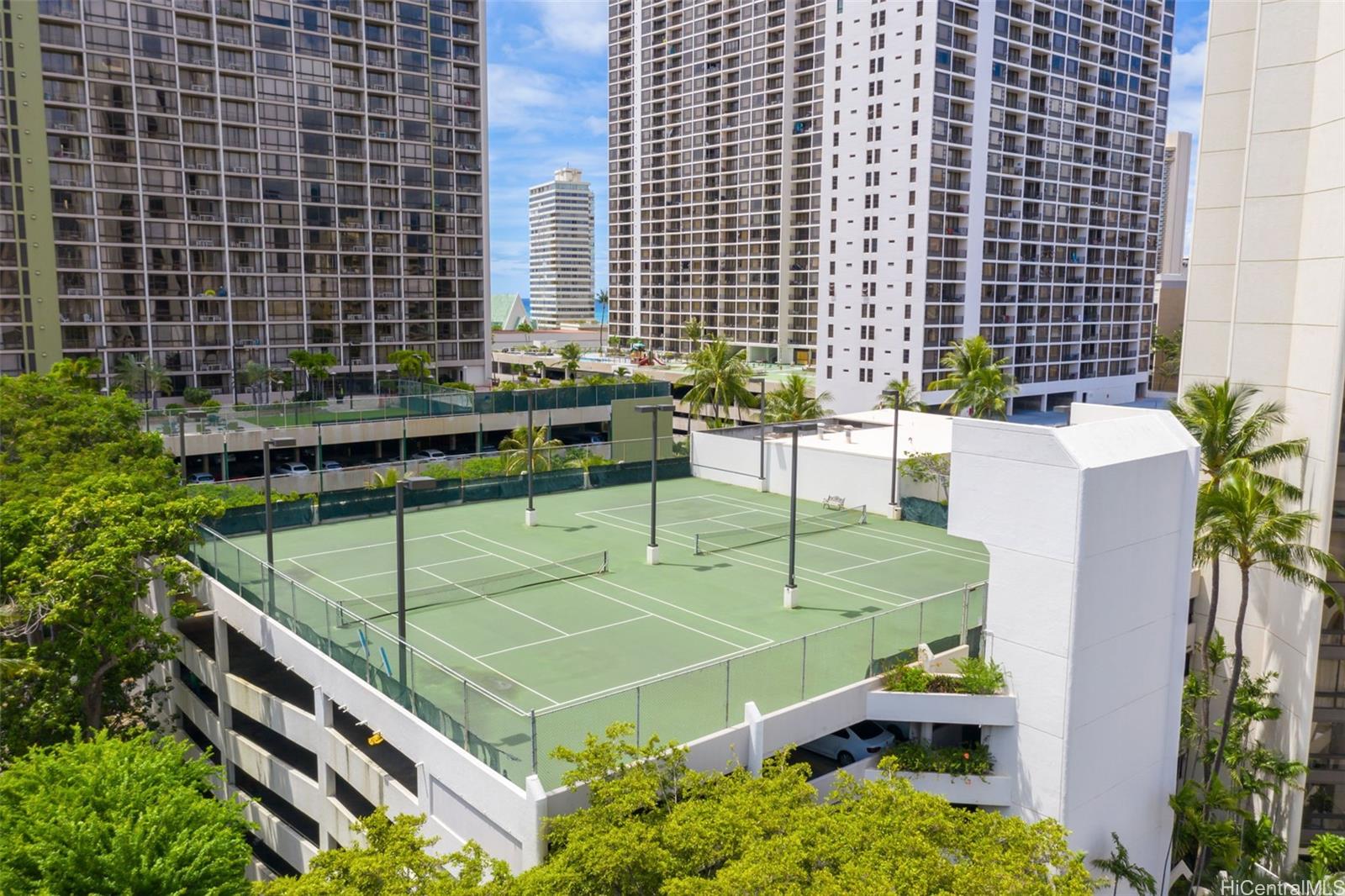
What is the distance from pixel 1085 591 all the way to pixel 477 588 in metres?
17.7

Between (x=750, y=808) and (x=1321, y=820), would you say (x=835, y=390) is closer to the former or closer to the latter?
(x=1321, y=820)

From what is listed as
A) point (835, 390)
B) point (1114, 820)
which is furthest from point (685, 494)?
point (835, 390)

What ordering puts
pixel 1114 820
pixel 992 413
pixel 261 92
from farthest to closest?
pixel 261 92 < pixel 992 413 < pixel 1114 820

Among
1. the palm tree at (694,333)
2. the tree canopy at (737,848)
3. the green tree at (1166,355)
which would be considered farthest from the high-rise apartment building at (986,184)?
the tree canopy at (737,848)

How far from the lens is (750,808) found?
17031mm

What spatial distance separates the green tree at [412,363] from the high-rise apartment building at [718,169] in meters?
46.5

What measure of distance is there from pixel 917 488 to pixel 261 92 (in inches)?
2726

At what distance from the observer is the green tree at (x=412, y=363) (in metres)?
83.9

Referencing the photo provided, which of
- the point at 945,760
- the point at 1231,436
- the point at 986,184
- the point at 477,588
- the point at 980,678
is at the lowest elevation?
the point at 945,760

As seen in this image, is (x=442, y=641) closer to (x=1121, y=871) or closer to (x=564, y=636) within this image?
(x=564, y=636)

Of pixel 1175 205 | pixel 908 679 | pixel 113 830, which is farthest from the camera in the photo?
pixel 1175 205

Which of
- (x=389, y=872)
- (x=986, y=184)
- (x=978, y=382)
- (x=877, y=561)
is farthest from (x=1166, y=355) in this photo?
(x=389, y=872)

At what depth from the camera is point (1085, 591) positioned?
22.1 m

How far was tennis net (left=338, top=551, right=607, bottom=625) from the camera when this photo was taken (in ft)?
96.5
